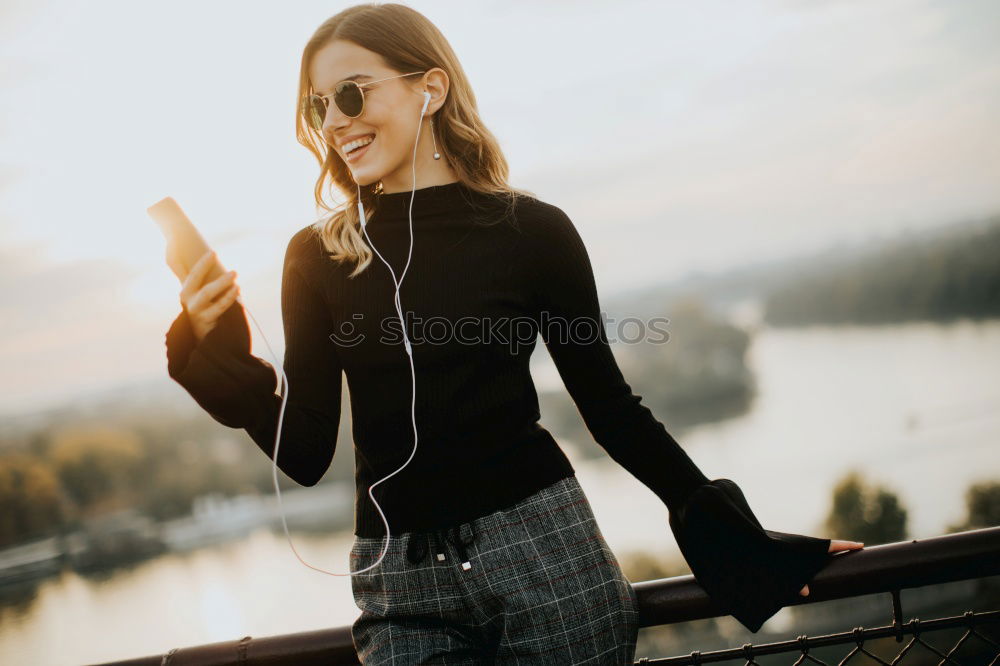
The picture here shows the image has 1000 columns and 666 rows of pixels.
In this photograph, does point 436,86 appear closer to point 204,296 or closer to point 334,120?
point 334,120

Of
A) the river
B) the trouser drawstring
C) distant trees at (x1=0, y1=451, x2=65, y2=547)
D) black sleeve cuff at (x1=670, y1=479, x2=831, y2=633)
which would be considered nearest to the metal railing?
black sleeve cuff at (x1=670, y1=479, x2=831, y2=633)

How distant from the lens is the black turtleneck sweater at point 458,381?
4.30 ft

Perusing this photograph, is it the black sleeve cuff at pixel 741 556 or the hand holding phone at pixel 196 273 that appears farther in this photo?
the black sleeve cuff at pixel 741 556

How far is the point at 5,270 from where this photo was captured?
6594 centimetres

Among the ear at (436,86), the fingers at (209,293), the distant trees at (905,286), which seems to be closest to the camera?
the fingers at (209,293)

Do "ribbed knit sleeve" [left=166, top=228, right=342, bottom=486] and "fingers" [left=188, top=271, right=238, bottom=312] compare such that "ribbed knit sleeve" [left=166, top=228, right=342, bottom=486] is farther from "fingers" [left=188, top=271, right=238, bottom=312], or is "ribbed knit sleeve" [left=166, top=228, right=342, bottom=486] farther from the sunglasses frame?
the sunglasses frame

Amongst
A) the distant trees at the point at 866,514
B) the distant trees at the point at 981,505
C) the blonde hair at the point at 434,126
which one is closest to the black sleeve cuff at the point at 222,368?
the blonde hair at the point at 434,126

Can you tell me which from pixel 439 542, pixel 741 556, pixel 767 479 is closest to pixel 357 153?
pixel 439 542

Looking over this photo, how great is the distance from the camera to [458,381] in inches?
53.1

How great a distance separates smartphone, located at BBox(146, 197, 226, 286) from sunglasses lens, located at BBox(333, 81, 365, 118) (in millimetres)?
383

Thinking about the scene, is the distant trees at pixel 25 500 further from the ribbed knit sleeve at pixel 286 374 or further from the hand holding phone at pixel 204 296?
the hand holding phone at pixel 204 296

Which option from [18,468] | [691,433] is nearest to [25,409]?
[18,468]

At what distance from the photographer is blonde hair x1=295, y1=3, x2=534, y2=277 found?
4.98ft

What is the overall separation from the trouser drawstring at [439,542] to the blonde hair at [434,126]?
47 cm
